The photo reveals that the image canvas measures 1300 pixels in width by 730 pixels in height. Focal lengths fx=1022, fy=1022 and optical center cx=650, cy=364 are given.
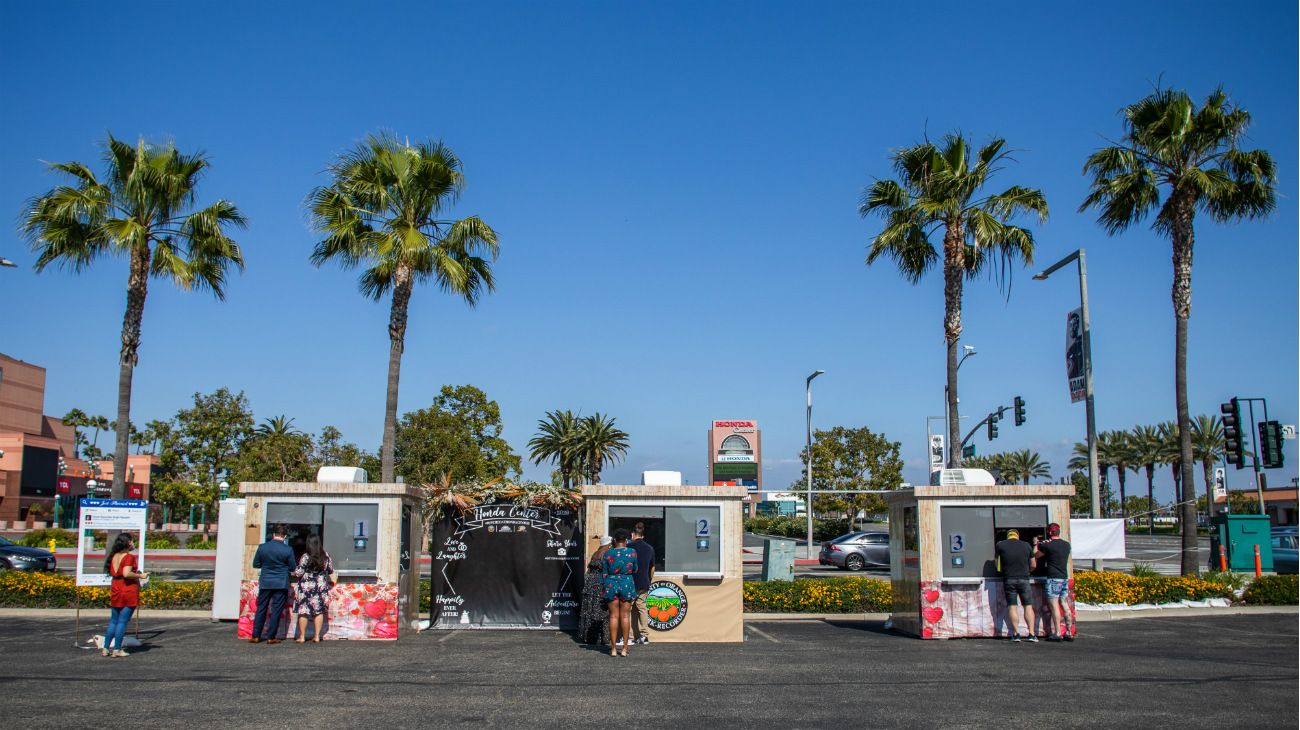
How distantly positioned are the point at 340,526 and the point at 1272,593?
16224mm

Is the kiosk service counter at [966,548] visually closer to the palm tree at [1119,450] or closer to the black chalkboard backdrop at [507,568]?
the black chalkboard backdrop at [507,568]

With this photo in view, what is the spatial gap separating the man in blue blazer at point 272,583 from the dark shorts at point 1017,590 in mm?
9484

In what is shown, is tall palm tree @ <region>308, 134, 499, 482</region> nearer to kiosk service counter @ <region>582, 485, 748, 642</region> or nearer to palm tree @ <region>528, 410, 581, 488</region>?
kiosk service counter @ <region>582, 485, 748, 642</region>

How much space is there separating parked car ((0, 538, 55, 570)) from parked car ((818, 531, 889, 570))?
2305 centimetres

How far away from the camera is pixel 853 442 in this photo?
190ft

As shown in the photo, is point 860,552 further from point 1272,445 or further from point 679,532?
point 679,532

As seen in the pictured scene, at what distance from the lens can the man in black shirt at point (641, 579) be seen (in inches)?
511

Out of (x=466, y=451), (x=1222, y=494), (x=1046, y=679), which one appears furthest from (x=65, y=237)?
(x=1222, y=494)

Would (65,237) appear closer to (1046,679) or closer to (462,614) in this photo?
(462,614)

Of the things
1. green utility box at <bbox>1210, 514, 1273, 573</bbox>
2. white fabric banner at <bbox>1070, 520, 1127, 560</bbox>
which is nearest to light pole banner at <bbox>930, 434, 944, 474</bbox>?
green utility box at <bbox>1210, 514, 1273, 573</bbox>

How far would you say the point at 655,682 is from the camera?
10.3 meters

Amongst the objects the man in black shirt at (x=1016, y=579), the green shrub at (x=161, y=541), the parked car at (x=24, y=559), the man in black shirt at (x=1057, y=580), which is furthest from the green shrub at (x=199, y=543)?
the man in black shirt at (x=1057, y=580)

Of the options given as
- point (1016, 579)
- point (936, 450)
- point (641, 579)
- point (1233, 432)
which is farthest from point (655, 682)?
point (936, 450)

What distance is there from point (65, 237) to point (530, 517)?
10.7 metres
